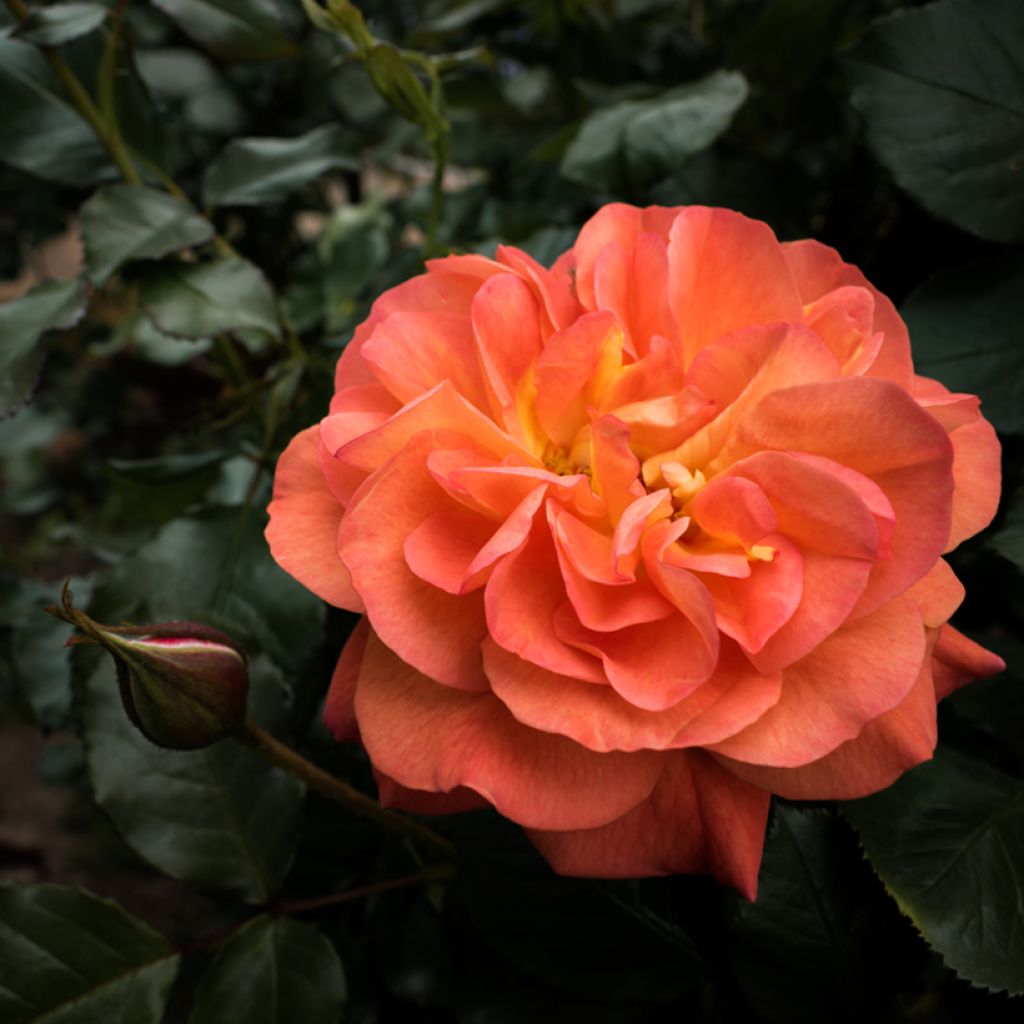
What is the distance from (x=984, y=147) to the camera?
0.40 m

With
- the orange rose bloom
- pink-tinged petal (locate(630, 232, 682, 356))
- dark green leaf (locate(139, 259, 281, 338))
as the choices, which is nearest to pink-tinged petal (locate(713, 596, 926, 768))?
the orange rose bloom

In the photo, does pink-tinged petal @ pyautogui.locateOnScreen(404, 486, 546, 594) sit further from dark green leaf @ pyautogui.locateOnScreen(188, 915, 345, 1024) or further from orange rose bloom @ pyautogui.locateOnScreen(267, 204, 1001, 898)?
dark green leaf @ pyautogui.locateOnScreen(188, 915, 345, 1024)

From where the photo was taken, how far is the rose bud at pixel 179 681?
0.27 meters

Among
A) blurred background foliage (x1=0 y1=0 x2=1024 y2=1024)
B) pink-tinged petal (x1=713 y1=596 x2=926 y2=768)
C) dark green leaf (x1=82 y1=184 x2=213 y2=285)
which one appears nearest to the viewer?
pink-tinged petal (x1=713 y1=596 x2=926 y2=768)

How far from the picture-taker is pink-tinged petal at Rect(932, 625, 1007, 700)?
283 mm

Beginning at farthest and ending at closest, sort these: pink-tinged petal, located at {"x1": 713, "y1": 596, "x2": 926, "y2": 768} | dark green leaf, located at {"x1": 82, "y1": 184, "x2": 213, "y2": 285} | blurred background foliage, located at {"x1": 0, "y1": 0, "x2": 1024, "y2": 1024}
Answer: dark green leaf, located at {"x1": 82, "y1": 184, "x2": 213, "y2": 285} → blurred background foliage, located at {"x1": 0, "y1": 0, "x2": 1024, "y2": 1024} → pink-tinged petal, located at {"x1": 713, "y1": 596, "x2": 926, "y2": 768}

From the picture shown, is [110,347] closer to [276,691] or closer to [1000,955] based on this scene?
[276,691]

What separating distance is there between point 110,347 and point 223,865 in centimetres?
50

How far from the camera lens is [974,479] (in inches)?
11.1

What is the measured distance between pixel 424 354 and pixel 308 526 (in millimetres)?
66

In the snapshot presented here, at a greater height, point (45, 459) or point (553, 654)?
point (553, 654)

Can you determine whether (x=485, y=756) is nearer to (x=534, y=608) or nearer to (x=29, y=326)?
(x=534, y=608)

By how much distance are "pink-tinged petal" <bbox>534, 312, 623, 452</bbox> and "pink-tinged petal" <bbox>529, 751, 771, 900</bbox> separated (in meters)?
0.11

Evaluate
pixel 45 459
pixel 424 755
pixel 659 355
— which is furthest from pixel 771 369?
pixel 45 459
